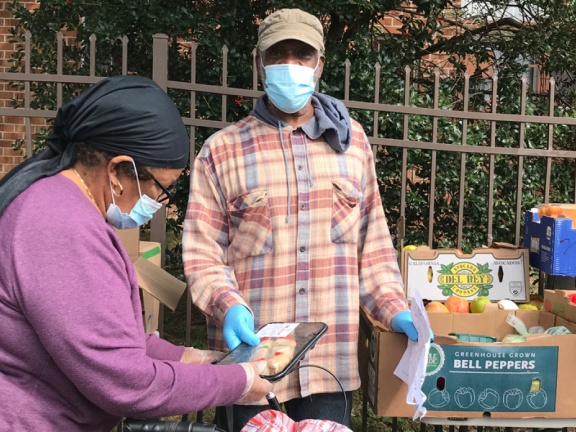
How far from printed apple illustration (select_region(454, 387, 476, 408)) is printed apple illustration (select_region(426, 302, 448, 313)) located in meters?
0.47

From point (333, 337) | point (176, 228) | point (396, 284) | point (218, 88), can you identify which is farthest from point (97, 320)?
point (176, 228)

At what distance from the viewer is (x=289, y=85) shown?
7.02ft

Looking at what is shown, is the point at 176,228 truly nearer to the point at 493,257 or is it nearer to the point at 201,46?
the point at 201,46

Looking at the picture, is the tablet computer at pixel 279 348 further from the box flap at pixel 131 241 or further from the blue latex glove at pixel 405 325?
the box flap at pixel 131 241

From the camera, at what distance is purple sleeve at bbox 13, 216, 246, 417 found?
118 cm

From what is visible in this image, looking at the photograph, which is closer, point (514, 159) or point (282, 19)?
point (282, 19)

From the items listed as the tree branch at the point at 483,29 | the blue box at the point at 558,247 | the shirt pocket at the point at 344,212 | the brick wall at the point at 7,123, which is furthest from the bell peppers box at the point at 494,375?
the brick wall at the point at 7,123

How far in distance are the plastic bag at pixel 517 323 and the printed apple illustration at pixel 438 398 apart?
1.73 ft

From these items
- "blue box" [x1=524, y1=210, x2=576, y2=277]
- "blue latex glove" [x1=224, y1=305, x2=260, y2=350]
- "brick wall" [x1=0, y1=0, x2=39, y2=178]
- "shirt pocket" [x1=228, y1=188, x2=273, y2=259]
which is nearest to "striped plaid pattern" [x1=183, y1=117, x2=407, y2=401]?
"shirt pocket" [x1=228, y1=188, x2=273, y2=259]

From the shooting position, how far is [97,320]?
121cm

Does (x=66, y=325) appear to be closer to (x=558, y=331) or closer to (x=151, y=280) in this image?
(x=151, y=280)

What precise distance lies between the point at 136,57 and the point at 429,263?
3.39 meters

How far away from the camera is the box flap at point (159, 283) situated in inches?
104

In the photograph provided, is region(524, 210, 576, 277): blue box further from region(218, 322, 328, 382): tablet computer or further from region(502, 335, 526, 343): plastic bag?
region(218, 322, 328, 382): tablet computer
